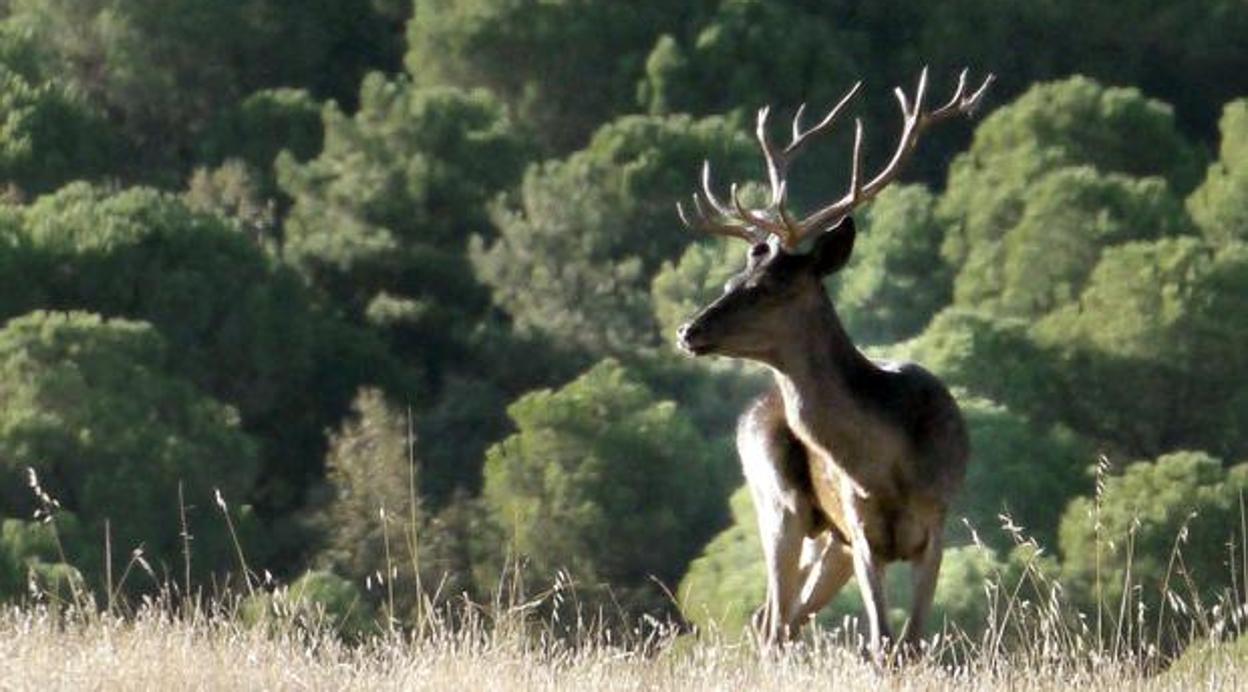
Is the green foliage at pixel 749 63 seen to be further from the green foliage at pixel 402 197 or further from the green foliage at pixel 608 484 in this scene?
the green foliage at pixel 608 484

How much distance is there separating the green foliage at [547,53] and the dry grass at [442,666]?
36.8 meters

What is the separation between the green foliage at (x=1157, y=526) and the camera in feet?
88.0

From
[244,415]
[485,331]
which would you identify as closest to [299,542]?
[244,415]

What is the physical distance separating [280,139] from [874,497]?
3665 centimetres

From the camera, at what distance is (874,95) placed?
147ft

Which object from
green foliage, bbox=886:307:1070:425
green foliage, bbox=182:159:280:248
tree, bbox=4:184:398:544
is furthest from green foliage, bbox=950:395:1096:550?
green foliage, bbox=182:159:280:248

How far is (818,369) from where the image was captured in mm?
9273

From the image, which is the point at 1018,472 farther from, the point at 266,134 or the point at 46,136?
the point at 266,134

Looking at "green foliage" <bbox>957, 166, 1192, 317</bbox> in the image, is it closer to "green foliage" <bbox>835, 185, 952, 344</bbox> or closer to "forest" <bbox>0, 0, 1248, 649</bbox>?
"forest" <bbox>0, 0, 1248, 649</bbox>

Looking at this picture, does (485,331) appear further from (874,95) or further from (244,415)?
(874,95)

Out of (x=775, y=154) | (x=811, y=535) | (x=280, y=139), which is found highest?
(x=280, y=139)

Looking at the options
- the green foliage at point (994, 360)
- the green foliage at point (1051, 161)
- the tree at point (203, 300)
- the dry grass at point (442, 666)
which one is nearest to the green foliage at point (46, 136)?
the tree at point (203, 300)

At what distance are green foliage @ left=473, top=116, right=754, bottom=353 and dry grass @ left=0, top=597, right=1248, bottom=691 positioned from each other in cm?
3227

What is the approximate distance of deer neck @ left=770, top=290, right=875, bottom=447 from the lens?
9.23 metres
